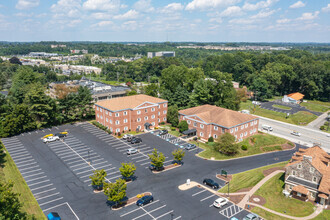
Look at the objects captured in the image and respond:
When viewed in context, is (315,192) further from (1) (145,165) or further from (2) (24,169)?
(2) (24,169)

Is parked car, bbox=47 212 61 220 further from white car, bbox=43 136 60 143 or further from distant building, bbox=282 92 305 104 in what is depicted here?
distant building, bbox=282 92 305 104

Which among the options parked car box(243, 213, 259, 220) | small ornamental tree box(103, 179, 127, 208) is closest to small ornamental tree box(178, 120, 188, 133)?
small ornamental tree box(103, 179, 127, 208)

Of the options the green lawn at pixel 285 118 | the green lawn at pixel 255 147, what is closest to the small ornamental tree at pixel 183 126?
the green lawn at pixel 255 147

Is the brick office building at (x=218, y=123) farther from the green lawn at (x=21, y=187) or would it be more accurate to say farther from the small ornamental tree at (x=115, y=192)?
the green lawn at (x=21, y=187)

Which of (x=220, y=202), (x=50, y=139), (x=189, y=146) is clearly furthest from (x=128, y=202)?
(x=50, y=139)

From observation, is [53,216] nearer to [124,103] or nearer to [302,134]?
[124,103]

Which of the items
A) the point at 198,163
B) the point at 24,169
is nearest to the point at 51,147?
the point at 24,169

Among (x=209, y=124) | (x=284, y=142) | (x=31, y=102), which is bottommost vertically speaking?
(x=284, y=142)
